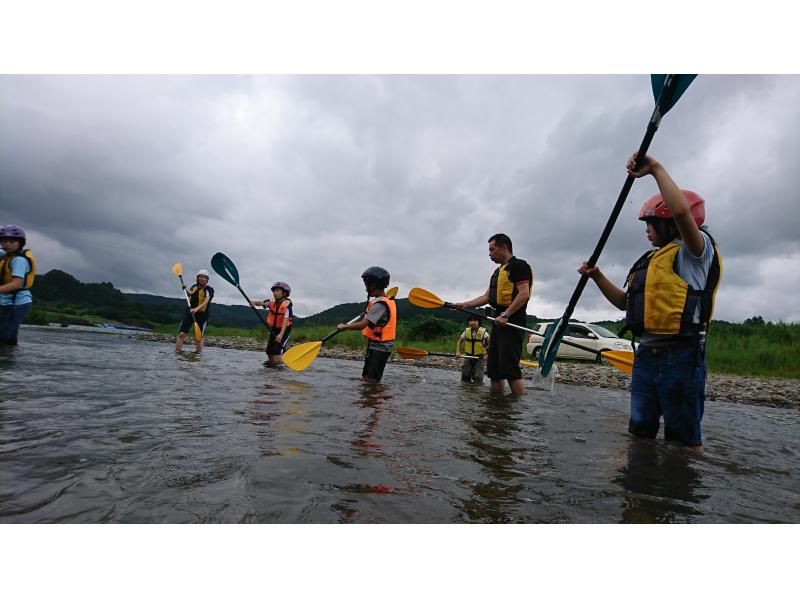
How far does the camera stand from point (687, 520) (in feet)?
6.56

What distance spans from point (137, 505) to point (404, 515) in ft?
3.56

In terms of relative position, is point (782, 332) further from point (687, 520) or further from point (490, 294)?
point (687, 520)

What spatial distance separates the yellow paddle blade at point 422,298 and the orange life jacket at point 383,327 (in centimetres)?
104

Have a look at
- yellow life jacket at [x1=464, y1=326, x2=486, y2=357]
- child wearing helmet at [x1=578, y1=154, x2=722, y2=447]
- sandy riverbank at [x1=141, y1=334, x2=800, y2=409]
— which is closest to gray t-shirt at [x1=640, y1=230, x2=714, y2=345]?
child wearing helmet at [x1=578, y1=154, x2=722, y2=447]

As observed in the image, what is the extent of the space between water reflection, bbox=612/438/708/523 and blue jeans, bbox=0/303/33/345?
8.90 metres

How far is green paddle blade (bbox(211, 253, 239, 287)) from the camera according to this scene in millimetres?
10789

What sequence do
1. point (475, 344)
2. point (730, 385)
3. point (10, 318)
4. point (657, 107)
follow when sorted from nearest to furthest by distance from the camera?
point (657, 107)
point (10, 318)
point (475, 344)
point (730, 385)

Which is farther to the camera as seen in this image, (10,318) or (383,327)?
(10,318)

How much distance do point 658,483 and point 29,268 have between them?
9.08m

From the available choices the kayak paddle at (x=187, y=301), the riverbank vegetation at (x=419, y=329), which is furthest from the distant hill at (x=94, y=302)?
the kayak paddle at (x=187, y=301)

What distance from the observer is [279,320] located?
407 inches

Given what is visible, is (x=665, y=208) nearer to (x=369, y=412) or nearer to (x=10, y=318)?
(x=369, y=412)

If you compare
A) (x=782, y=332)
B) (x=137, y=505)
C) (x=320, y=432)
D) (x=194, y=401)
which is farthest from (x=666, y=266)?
(x=782, y=332)

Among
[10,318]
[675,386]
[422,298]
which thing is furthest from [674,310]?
[10,318]
